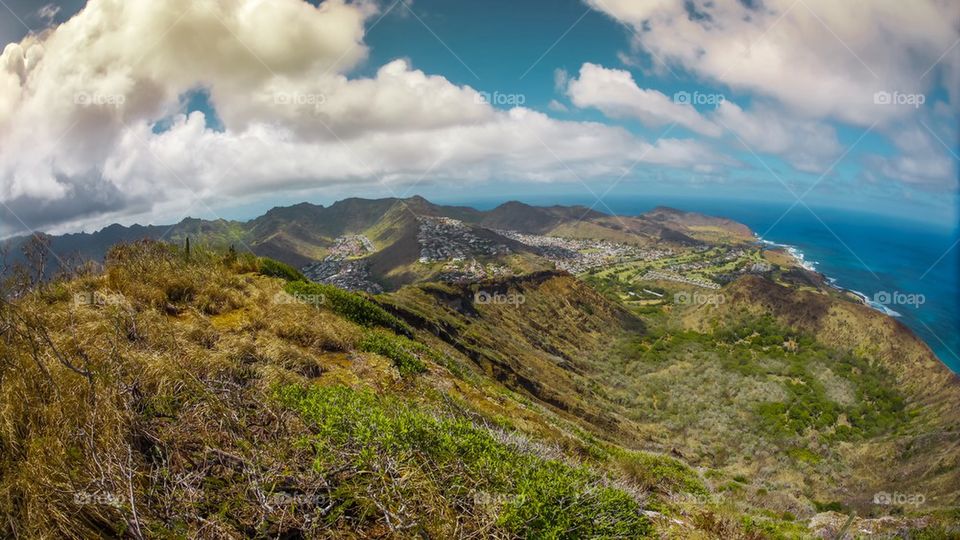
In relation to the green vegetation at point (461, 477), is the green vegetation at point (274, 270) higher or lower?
higher

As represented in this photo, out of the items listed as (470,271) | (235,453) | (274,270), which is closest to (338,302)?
(274,270)

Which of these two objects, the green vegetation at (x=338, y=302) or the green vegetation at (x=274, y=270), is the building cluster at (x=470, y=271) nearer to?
the green vegetation at (x=274, y=270)

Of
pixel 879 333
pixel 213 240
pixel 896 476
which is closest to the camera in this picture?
pixel 213 240

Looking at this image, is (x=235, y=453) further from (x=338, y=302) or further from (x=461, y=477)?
(x=338, y=302)

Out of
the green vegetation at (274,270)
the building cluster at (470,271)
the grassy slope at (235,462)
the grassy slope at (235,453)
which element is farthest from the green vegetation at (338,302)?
the building cluster at (470,271)

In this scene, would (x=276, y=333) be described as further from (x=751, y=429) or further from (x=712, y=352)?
(x=712, y=352)

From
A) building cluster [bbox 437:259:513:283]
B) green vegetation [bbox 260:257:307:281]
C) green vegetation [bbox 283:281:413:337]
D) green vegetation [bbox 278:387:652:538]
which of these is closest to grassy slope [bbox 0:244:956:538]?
green vegetation [bbox 278:387:652:538]

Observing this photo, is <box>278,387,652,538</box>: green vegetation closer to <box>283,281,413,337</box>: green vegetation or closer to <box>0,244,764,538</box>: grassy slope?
<box>0,244,764,538</box>: grassy slope

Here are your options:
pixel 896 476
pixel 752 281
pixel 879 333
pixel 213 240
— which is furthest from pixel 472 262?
pixel 213 240
